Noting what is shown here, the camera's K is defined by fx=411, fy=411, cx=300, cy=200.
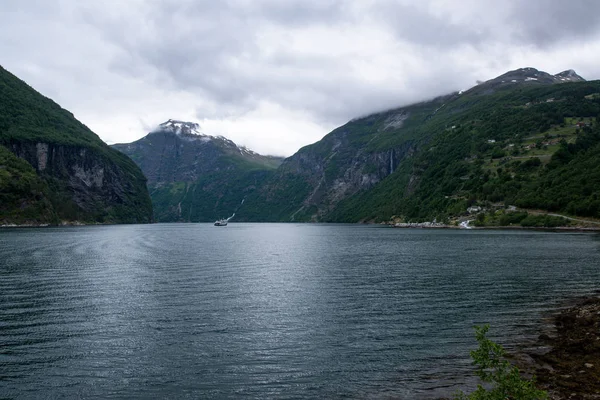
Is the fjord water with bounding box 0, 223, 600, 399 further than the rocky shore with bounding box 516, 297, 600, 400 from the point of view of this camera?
Yes

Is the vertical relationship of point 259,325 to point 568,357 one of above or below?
below

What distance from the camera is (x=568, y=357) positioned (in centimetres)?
2395

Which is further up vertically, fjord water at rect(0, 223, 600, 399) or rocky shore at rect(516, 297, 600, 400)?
rocky shore at rect(516, 297, 600, 400)

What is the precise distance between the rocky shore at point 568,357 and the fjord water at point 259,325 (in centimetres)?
217

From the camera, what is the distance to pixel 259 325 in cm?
3216

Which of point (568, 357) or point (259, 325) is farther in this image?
point (259, 325)

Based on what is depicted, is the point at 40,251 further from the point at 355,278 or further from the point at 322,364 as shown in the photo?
the point at 322,364

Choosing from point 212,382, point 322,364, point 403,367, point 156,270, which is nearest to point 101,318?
point 212,382

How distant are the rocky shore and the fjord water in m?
2.17

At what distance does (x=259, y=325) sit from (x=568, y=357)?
20.6 metres

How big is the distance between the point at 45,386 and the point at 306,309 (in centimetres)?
2151

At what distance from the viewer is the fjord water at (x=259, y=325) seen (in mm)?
21531

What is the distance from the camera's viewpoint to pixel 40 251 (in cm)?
8519

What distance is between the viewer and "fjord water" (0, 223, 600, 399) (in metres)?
21.5
